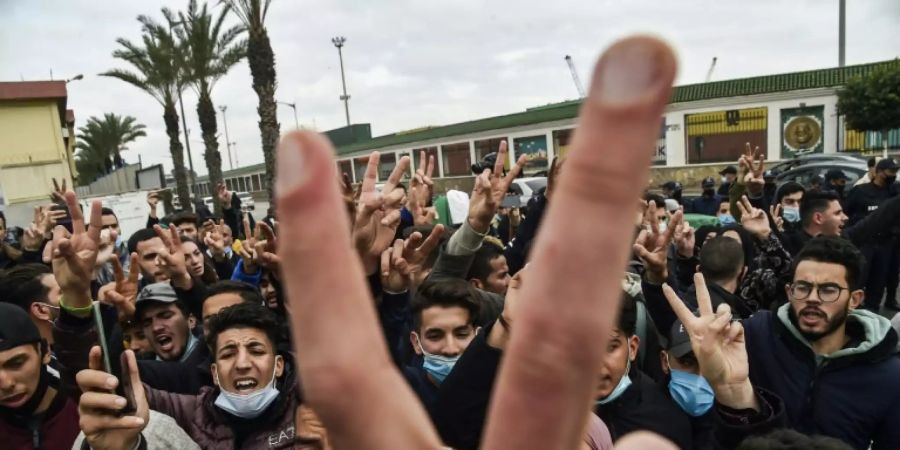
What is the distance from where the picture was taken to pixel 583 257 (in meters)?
0.42

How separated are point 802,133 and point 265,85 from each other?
74.2 ft

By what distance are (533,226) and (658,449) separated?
3678 millimetres

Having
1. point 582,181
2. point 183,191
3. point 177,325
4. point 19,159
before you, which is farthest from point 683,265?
point 19,159

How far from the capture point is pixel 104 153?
37188 millimetres

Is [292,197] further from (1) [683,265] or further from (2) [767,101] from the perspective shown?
(2) [767,101]

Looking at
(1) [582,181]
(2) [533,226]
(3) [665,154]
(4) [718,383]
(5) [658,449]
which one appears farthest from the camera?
(3) [665,154]

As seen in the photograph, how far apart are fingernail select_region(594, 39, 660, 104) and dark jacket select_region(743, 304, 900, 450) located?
8.25 feet

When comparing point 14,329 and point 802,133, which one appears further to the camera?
point 802,133

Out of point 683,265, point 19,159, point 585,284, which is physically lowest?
point 683,265

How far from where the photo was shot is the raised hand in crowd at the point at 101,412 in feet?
5.12

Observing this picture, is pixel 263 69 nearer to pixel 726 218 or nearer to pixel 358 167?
pixel 726 218

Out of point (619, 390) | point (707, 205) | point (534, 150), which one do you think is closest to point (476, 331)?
point (619, 390)

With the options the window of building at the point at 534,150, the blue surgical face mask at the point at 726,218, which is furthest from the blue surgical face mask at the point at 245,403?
the window of building at the point at 534,150

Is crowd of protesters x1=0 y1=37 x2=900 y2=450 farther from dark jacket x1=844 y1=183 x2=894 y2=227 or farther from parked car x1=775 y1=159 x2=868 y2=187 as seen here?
parked car x1=775 y1=159 x2=868 y2=187
